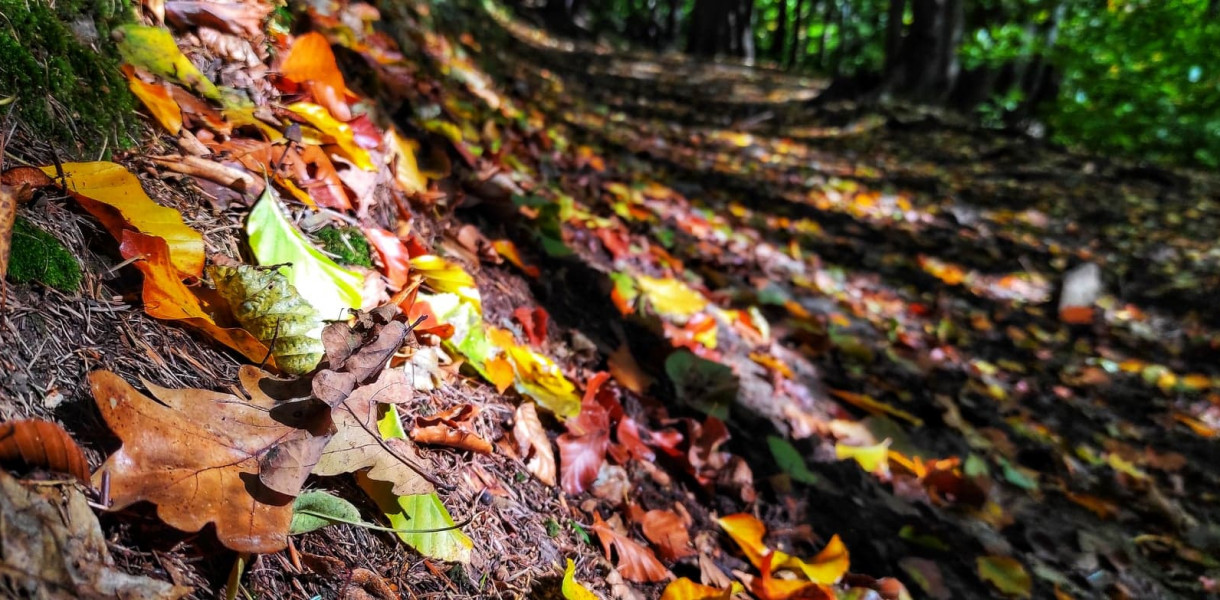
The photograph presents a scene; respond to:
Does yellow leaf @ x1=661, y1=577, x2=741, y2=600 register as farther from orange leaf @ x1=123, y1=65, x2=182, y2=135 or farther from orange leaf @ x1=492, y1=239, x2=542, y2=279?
orange leaf @ x1=123, y1=65, x2=182, y2=135

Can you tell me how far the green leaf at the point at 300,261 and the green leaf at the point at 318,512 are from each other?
0.35m

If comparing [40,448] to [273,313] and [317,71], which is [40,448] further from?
[317,71]

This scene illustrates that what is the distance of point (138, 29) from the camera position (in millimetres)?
1202

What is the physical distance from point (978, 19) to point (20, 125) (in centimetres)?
1659

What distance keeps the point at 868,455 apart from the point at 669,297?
0.95 m

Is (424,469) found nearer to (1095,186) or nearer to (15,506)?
(15,506)

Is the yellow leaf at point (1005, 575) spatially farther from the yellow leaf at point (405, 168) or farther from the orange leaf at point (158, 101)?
the orange leaf at point (158, 101)

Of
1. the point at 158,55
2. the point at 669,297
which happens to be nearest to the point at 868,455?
the point at 669,297

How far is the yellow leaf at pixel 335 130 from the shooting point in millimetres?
1477

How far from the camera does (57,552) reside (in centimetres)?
59

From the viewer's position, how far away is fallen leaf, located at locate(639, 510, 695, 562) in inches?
54.9

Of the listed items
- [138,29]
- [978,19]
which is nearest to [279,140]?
[138,29]

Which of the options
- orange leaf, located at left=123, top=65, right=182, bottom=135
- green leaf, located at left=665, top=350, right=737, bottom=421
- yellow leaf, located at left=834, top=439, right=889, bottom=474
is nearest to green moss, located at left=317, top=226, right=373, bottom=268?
orange leaf, located at left=123, top=65, right=182, bottom=135

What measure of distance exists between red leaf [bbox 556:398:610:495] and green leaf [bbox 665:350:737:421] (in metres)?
0.54
